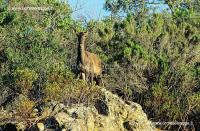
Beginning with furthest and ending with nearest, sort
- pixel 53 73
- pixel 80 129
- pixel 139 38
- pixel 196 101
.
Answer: pixel 139 38 < pixel 196 101 < pixel 53 73 < pixel 80 129

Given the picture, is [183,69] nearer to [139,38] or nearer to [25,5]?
[139,38]

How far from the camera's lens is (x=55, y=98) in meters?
17.2

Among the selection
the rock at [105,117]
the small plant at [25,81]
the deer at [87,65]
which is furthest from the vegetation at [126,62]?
the rock at [105,117]

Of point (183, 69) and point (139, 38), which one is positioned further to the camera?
point (139, 38)

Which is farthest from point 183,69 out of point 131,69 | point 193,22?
point 193,22

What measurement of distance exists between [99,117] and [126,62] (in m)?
9.12

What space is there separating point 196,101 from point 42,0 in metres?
20.4

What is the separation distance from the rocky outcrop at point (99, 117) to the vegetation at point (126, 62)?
110 centimetres

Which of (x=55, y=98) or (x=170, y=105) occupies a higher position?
(x=55, y=98)

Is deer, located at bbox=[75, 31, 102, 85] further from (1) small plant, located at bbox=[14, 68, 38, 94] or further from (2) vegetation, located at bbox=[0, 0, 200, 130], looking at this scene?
(1) small plant, located at bbox=[14, 68, 38, 94]

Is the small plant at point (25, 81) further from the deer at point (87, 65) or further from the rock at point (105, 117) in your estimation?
Answer: the rock at point (105, 117)

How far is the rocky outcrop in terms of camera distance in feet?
47.9

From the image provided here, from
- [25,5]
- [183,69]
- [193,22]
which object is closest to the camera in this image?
[183,69]

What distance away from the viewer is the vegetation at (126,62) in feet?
66.8
